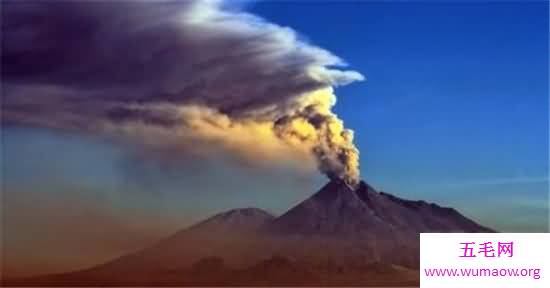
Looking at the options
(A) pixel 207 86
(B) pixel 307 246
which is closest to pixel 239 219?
(B) pixel 307 246

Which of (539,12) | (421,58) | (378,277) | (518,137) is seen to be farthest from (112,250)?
(539,12)

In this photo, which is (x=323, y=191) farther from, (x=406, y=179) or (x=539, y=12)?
(x=539, y=12)

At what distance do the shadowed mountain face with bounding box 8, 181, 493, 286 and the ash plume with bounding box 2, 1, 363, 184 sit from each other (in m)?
0.24

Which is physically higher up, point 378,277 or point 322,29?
A: point 322,29

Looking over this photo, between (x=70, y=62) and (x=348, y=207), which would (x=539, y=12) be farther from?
(x=70, y=62)

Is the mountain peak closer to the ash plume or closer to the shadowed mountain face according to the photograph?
the shadowed mountain face

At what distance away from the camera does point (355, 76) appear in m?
5.57

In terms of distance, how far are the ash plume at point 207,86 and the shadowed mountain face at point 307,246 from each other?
0.77ft

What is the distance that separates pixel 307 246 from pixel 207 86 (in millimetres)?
1137

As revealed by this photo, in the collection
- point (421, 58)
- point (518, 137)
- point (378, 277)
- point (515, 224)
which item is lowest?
point (378, 277)

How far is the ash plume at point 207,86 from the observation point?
557cm

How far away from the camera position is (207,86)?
5.61 m

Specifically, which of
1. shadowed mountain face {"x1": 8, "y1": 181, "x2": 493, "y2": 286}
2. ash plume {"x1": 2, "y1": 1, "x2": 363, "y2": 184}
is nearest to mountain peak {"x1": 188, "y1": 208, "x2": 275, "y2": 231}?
shadowed mountain face {"x1": 8, "y1": 181, "x2": 493, "y2": 286}

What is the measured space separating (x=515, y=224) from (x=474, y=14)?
1.29 metres
